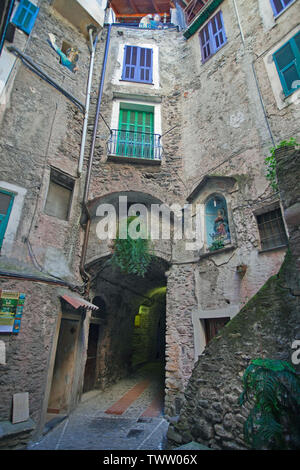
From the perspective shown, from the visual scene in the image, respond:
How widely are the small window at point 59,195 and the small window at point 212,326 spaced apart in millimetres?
5034

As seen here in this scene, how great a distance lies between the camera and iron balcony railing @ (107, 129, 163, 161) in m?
8.60

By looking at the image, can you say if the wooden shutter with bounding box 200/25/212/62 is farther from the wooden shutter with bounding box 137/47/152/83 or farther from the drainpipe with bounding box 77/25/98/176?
the drainpipe with bounding box 77/25/98/176

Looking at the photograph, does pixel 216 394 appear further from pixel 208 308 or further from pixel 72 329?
pixel 72 329

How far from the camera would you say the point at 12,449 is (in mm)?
4156

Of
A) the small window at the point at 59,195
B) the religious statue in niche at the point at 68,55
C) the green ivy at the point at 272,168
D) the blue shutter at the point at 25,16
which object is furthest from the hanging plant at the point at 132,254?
the blue shutter at the point at 25,16

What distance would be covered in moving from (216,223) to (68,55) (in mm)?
8396

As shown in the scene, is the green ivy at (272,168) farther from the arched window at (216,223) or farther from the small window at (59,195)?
the small window at (59,195)

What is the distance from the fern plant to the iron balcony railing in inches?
288

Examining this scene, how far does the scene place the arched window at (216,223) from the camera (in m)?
6.51

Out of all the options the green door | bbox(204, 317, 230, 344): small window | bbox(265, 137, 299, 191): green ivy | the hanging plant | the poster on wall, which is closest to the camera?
the poster on wall

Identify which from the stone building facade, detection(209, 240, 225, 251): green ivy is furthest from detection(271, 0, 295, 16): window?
detection(209, 240, 225, 251): green ivy

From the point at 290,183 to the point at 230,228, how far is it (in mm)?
3114

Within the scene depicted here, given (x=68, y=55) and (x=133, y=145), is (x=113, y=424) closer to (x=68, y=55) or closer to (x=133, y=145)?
(x=133, y=145)
